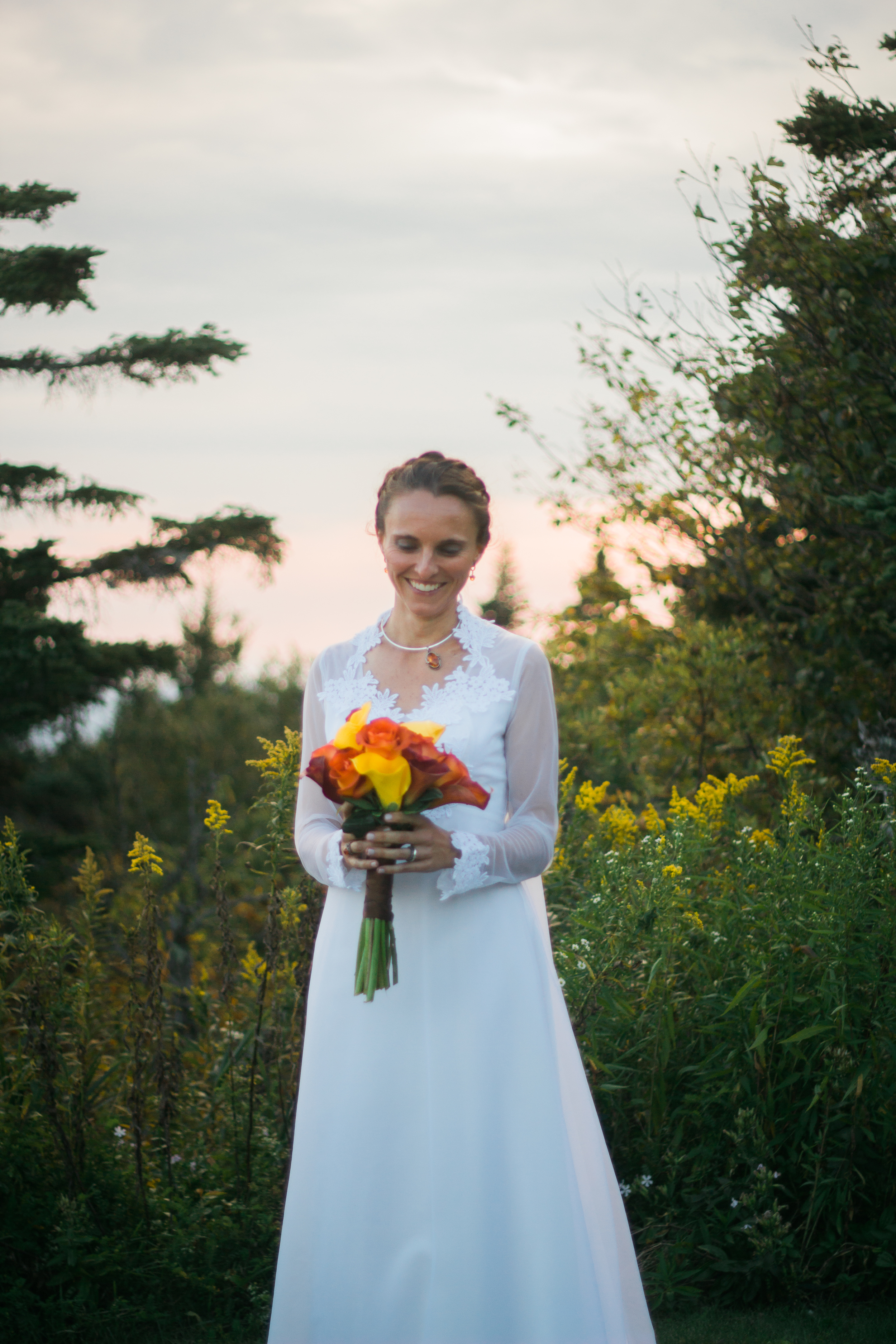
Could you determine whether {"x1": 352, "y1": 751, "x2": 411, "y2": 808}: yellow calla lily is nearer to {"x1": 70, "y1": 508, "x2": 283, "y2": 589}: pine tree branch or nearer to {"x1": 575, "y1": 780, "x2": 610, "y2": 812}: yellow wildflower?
{"x1": 575, "y1": 780, "x2": 610, "y2": 812}: yellow wildflower

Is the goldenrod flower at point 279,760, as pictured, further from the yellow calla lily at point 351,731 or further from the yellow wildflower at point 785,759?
the yellow wildflower at point 785,759

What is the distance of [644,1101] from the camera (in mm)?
3502

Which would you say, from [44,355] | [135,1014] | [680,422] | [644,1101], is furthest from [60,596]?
[644,1101]

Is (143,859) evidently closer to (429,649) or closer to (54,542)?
(429,649)

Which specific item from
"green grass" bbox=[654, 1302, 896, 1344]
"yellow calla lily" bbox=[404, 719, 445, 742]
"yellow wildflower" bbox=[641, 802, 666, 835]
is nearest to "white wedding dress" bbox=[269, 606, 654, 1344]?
"yellow calla lily" bbox=[404, 719, 445, 742]

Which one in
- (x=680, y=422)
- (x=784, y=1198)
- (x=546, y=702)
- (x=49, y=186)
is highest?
(x=49, y=186)

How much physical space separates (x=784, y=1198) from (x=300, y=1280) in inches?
65.1

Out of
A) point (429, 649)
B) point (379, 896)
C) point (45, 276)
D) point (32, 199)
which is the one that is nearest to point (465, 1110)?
point (379, 896)

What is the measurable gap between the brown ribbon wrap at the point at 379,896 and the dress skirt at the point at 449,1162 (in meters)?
0.21

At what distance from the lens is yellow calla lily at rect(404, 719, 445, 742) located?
89.7 inches

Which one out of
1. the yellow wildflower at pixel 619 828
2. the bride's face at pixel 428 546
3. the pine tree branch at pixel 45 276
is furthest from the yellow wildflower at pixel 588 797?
the pine tree branch at pixel 45 276

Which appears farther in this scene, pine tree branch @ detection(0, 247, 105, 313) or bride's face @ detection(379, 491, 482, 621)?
pine tree branch @ detection(0, 247, 105, 313)

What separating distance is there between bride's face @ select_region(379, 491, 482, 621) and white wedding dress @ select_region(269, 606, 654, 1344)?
17 centimetres

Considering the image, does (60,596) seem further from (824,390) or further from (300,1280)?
(300,1280)
